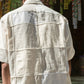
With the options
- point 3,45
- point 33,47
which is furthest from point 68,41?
point 3,45

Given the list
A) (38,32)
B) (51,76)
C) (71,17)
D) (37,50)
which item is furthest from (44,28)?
(71,17)

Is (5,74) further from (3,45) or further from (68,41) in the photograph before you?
(68,41)

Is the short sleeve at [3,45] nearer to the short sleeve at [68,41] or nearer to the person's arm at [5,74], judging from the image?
the person's arm at [5,74]

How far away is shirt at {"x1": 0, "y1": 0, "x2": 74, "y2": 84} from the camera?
194 centimetres

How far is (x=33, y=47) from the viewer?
1.96 m

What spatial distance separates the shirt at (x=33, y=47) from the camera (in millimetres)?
1937

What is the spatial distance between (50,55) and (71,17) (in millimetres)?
3371

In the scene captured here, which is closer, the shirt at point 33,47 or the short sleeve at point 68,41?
the shirt at point 33,47

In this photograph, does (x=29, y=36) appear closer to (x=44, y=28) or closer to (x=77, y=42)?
(x=44, y=28)

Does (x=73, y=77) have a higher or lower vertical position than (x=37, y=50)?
lower

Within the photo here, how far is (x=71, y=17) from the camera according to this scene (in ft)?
17.1

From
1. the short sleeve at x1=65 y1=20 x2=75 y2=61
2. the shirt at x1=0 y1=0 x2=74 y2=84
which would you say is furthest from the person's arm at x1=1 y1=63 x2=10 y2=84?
the short sleeve at x1=65 y1=20 x2=75 y2=61

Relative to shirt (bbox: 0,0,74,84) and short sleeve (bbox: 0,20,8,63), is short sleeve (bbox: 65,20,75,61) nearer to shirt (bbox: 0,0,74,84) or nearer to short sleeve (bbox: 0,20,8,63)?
shirt (bbox: 0,0,74,84)

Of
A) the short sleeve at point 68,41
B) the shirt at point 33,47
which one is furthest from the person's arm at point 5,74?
the short sleeve at point 68,41
